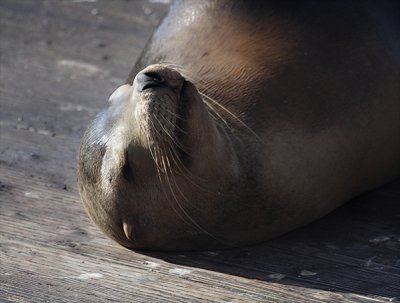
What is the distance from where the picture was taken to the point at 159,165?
3824 mm

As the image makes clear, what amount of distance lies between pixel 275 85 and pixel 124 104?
24.0 inches

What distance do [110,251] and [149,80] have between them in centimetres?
74

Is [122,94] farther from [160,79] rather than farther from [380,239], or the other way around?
[380,239]

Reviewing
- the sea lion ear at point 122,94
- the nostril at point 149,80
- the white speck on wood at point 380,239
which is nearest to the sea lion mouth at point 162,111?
the nostril at point 149,80

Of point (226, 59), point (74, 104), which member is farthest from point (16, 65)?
point (226, 59)

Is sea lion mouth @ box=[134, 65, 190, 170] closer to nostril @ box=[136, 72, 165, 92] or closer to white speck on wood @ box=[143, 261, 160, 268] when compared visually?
nostril @ box=[136, 72, 165, 92]

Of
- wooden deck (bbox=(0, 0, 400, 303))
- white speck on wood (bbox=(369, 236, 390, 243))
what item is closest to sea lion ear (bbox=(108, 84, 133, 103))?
wooden deck (bbox=(0, 0, 400, 303))


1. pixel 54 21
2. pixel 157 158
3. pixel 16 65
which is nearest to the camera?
pixel 157 158

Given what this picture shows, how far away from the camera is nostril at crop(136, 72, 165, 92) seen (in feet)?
12.2

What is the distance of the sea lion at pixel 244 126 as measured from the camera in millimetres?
3848

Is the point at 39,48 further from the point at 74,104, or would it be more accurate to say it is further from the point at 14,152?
the point at 14,152

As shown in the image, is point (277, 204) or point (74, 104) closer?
point (277, 204)

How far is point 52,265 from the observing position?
13.1 feet

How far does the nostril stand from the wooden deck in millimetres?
664
